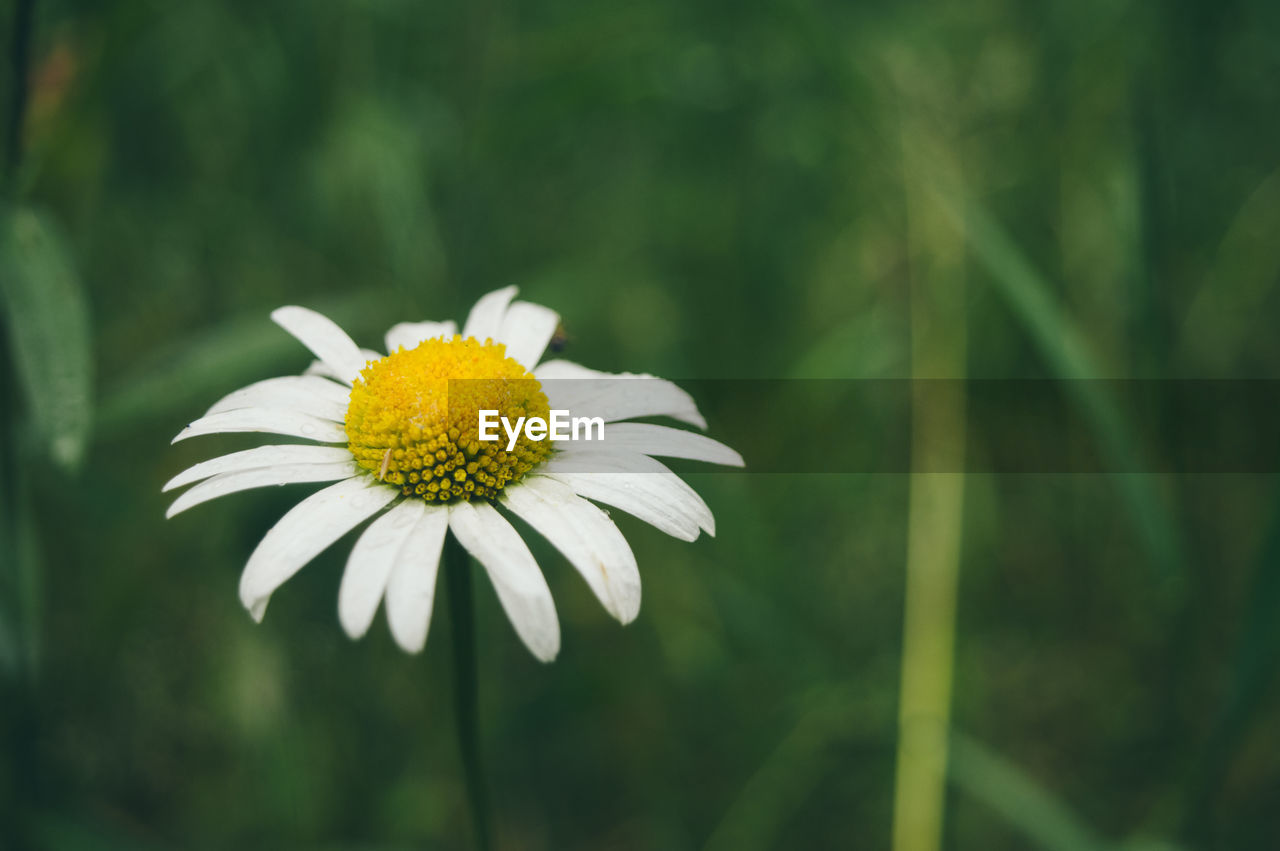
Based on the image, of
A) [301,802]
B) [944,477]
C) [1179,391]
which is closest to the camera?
[301,802]

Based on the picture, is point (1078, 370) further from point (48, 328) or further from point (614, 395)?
point (48, 328)

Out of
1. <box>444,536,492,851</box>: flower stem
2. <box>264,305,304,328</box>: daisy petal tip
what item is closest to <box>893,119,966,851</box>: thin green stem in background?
<box>444,536,492,851</box>: flower stem

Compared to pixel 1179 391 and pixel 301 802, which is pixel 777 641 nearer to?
pixel 301 802

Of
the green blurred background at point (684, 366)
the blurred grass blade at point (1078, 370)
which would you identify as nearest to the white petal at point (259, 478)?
the green blurred background at point (684, 366)

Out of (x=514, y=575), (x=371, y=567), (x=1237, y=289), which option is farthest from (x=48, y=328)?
(x=1237, y=289)

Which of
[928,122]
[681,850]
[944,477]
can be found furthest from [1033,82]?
[681,850]
